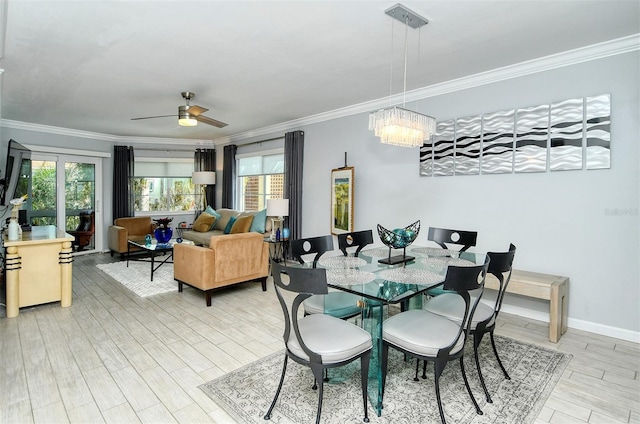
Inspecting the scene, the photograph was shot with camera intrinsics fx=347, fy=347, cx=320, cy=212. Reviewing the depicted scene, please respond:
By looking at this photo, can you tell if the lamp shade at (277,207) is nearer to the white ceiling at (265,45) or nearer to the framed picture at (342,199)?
the framed picture at (342,199)

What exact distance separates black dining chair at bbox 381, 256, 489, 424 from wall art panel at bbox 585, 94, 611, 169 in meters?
1.98

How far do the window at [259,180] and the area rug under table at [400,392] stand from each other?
449 centimetres

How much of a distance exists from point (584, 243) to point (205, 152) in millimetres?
7407

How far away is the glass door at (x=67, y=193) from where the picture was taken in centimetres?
654

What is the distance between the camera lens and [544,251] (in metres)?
3.42

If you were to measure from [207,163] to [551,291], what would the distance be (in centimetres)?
727

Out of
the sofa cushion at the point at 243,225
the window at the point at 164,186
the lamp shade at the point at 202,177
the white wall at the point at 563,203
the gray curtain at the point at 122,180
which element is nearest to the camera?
the white wall at the point at 563,203

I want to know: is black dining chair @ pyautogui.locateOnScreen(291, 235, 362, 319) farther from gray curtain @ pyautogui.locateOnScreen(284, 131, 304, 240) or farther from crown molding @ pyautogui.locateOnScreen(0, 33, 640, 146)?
gray curtain @ pyautogui.locateOnScreen(284, 131, 304, 240)

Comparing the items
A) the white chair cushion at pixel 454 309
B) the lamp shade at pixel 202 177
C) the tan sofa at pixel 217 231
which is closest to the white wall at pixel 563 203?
the white chair cushion at pixel 454 309

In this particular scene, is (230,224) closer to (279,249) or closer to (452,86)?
(279,249)

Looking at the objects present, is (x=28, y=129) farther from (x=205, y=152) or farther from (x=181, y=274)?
(x=181, y=274)

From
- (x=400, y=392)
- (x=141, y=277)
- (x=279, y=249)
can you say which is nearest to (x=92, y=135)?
(x=141, y=277)

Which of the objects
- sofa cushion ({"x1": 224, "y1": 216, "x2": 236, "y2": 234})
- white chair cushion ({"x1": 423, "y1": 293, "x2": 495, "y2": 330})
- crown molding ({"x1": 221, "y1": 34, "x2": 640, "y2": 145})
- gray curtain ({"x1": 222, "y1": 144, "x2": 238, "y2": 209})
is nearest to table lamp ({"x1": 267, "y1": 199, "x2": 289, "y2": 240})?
sofa cushion ({"x1": 224, "y1": 216, "x2": 236, "y2": 234})

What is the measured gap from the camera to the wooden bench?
2.99 metres
